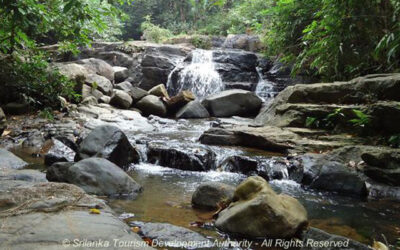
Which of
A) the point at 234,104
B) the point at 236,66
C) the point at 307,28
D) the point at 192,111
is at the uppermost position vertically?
the point at 307,28

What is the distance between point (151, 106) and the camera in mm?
11828

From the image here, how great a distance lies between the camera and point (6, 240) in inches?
72.1

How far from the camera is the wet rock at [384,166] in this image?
4938mm

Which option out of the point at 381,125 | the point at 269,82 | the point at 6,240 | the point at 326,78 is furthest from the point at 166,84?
the point at 6,240

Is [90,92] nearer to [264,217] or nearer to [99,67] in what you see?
[99,67]

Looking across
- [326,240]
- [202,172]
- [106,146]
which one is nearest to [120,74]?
[106,146]

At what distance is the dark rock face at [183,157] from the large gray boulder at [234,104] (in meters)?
5.16

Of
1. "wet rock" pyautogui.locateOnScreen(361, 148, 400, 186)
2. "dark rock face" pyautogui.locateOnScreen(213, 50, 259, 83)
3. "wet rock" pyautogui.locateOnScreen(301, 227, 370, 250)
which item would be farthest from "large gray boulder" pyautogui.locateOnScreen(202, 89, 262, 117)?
"wet rock" pyautogui.locateOnScreen(301, 227, 370, 250)

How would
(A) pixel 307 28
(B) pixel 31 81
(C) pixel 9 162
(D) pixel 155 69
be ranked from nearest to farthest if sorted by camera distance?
(C) pixel 9 162 < (A) pixel 307 28 < (B) pixel 31 81 < (D) pixel 155 69

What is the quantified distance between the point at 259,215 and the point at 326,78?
7.83 meters

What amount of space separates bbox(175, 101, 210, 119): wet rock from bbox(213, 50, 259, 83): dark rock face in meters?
3.48

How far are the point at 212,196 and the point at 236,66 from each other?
11.9 metres

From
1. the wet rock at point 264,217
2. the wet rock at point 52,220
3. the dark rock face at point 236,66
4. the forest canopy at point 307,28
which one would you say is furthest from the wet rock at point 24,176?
the dark rock face at point 236,66

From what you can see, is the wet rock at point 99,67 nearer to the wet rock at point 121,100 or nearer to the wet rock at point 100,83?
the wet rock at point 100,83
